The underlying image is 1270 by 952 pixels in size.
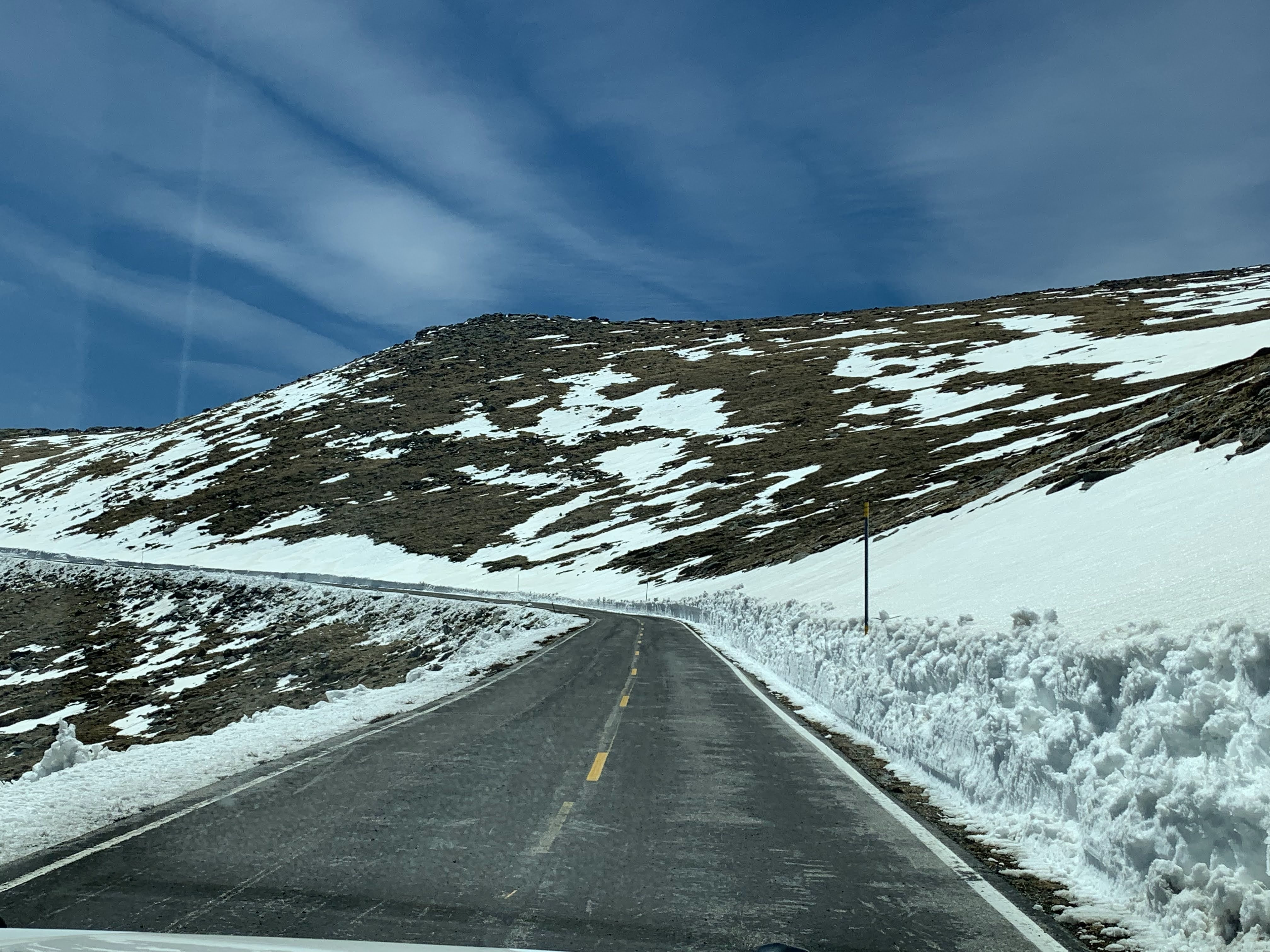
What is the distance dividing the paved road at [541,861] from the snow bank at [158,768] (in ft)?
2.50

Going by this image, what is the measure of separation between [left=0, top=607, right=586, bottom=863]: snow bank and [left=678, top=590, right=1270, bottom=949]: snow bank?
7.47m

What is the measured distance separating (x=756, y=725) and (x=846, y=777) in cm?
344

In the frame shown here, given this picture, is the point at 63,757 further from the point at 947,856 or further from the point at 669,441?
the point at 669,441

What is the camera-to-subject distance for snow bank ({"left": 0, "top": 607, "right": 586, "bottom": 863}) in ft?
24.1

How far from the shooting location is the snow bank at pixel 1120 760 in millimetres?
4812

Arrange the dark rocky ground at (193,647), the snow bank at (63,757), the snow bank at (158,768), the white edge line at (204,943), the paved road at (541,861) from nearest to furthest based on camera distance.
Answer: the white edge line at (204,943)
the paved road at (541,861)
the snow bank at (158,768)
the snow bank at (63,757)
the dark rocky ground at (193,647)

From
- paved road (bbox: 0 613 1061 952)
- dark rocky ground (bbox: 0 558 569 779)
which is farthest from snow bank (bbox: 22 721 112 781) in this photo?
dark rocky ground (bbox: 0 558 569 779)

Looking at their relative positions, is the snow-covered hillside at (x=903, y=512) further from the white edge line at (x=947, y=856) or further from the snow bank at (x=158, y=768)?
the snow bank at (x=158, y=768)

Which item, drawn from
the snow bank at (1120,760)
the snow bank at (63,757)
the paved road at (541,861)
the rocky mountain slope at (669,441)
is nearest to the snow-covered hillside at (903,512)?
the snow bank at (1120,760)

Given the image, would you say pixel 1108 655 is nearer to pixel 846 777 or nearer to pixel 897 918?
pixel 897 918

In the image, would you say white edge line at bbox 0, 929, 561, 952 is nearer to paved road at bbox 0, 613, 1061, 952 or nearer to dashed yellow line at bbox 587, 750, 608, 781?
paved road at bbox 0, 613, 1061, 952

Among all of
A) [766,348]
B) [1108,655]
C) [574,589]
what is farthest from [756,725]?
[766,348]

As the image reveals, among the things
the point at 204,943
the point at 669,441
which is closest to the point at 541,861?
the point at 204,943

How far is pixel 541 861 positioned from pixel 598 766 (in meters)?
3.47
